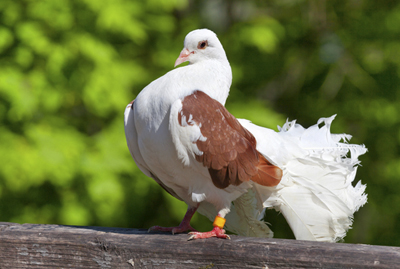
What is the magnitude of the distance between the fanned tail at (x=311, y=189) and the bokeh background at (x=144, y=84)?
163cm

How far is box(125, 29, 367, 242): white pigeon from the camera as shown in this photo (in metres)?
2.07

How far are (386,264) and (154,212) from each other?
140 inches

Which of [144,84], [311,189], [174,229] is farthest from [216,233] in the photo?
[144,84]

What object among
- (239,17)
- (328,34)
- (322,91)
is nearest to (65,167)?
(239,17)

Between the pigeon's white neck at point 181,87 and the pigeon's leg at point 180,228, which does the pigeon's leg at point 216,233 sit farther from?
the pigeon's white neck at point 181,87

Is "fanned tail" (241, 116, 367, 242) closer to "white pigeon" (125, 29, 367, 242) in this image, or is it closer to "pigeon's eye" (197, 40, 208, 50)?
"white pigeon" (125, 29, 367, 242)

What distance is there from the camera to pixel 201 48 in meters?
2.33

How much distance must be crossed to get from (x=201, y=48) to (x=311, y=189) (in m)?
1.01

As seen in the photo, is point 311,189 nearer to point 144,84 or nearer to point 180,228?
point 180,228

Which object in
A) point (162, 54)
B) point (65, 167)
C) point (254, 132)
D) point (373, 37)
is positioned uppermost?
point (373, 37)

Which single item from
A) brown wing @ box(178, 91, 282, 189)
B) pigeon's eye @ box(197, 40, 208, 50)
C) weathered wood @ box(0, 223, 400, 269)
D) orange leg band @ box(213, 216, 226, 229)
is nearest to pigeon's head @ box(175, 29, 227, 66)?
pigeon's eye @ box(197, 40, 208, 50)

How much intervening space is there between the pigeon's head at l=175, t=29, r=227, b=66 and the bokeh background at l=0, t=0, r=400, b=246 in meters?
1.80

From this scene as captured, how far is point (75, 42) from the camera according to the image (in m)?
4.00

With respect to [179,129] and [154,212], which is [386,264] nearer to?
[179,129]
